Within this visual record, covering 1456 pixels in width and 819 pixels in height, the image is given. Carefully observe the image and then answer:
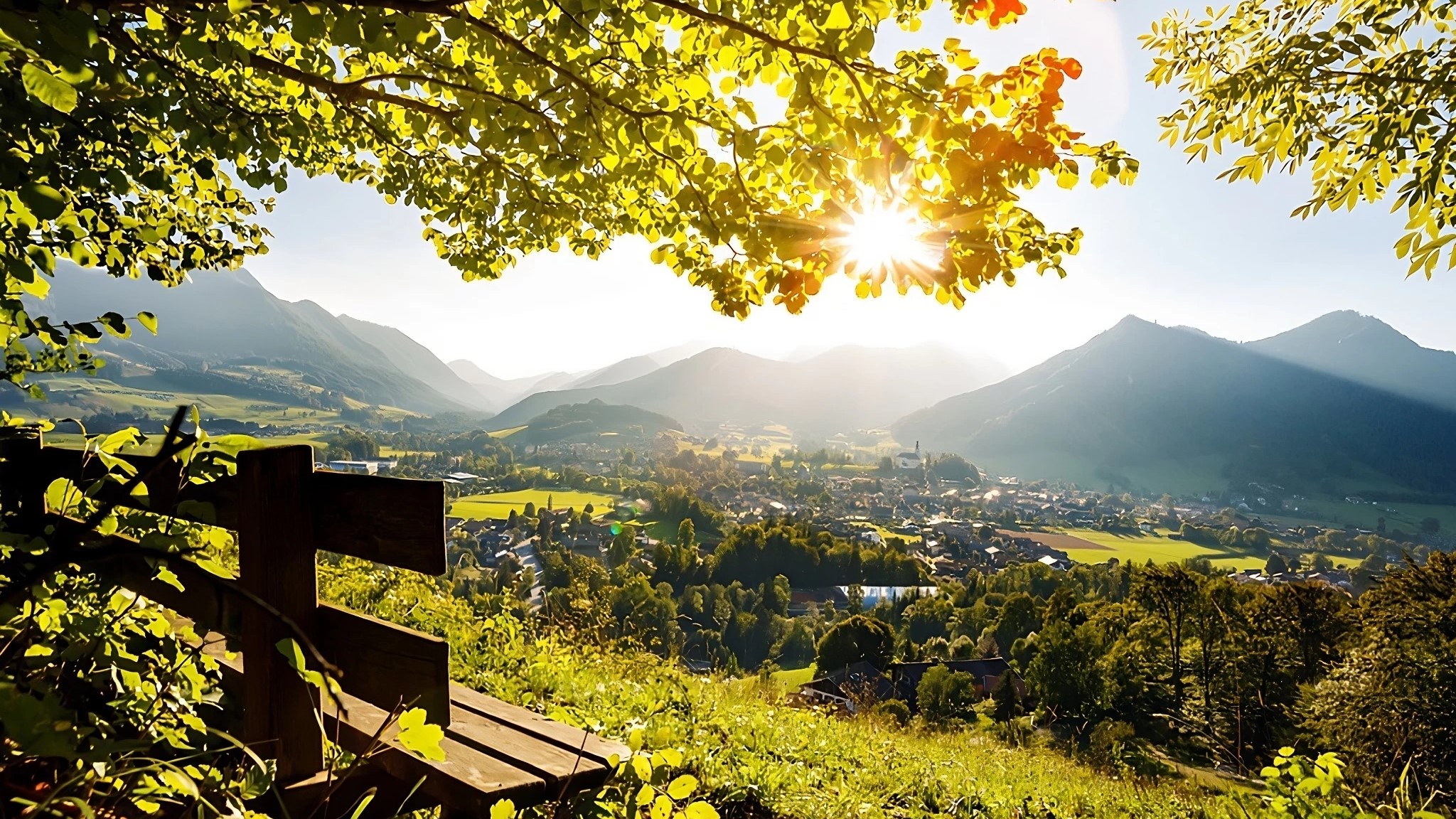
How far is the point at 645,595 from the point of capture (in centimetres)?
3547

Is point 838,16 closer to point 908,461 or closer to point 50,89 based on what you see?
point 50,89

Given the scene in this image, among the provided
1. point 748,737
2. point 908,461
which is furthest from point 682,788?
point 908,461

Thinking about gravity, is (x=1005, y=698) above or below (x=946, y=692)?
below

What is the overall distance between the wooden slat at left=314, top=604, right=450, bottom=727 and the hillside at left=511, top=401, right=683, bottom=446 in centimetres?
16002

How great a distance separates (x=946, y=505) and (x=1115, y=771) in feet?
420

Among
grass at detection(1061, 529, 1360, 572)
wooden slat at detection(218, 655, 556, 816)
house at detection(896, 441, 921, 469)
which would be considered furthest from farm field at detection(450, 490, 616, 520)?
house at detection(896, 441, 921, 469)

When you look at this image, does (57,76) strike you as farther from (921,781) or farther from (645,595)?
(645,595)

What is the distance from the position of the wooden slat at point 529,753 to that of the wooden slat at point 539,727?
0.03 metres

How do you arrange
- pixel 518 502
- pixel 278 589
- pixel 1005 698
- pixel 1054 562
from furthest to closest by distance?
pixel 1054 562, pixel 518 502, pixel 1005 698, pixel 278 589

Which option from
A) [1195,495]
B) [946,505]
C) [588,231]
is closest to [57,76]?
[588,231]

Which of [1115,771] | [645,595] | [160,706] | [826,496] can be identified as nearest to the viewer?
[160,706]

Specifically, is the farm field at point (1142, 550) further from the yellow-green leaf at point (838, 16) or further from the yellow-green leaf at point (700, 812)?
the yellow-green leaf at point (700, 812)

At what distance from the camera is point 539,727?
9.41 feet

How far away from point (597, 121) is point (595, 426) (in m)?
179
